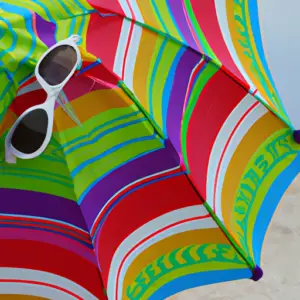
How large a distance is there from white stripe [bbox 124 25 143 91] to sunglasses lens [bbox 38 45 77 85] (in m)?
0.15

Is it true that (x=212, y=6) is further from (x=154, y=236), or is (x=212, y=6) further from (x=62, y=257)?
(x=62, y=257)

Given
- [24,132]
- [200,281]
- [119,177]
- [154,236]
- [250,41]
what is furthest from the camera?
[250,41]

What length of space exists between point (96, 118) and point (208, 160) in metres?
0.40

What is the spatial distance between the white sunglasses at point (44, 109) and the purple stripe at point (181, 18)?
1.52ft

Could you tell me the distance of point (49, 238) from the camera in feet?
4.64

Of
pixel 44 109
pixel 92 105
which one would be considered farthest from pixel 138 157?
pixel 44 109

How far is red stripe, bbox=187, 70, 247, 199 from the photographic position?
4.94 ft

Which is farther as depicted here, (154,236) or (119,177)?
(154,236)

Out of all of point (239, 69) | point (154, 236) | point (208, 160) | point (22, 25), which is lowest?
point (154, 236)

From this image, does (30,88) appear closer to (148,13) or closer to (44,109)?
(44,109)

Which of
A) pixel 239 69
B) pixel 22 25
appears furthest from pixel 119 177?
pixel 239 69

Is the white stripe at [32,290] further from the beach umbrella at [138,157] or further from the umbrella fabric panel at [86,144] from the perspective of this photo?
the umbrella fabric panel at [86,144]

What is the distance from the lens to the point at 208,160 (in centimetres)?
159

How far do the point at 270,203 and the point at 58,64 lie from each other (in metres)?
0.86
